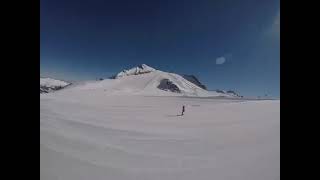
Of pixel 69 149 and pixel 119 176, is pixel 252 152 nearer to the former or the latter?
pixel 119 176

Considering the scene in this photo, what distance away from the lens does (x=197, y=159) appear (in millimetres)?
4004

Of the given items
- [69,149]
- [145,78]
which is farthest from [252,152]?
[145,78]
